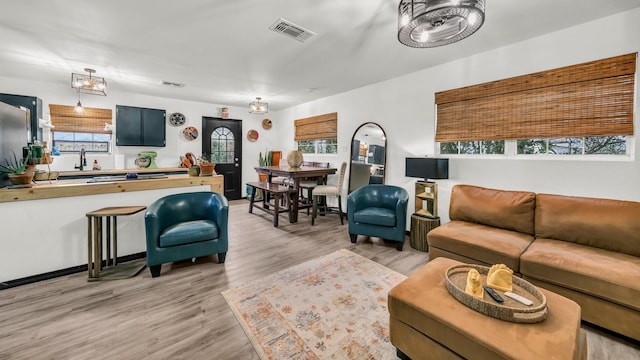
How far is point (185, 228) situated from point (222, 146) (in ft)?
14.2

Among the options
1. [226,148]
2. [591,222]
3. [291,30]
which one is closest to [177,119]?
[226,148]

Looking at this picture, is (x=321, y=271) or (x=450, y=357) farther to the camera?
A: (x=321, y=271)

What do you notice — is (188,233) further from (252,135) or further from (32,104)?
(252,135)

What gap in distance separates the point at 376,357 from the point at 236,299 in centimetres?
124

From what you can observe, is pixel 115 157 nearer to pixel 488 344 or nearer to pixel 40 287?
pixel 40 287

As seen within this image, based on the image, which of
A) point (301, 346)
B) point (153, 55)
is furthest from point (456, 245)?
point (153, 55)

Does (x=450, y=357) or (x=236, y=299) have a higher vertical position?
(x=450, y=357)

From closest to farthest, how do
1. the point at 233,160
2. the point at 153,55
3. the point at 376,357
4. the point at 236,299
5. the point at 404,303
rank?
1. the point at 404,303
2. the point at 376,357
3. the point at 236,299
4. the point at 153,55
5. the point at 233,160

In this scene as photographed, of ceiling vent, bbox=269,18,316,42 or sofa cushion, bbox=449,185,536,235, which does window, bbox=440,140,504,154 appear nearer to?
sofa cushion, bbox=449,185,536,235

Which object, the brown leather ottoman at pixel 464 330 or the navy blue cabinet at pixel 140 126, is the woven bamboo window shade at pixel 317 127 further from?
the brown leather ottoman at pixel 464 330

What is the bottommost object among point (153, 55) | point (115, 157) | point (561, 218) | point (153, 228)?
point (153, 228)

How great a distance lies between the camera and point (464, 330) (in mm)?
1210

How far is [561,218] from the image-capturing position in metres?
2.33

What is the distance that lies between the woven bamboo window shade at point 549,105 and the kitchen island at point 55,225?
4.06 metres
